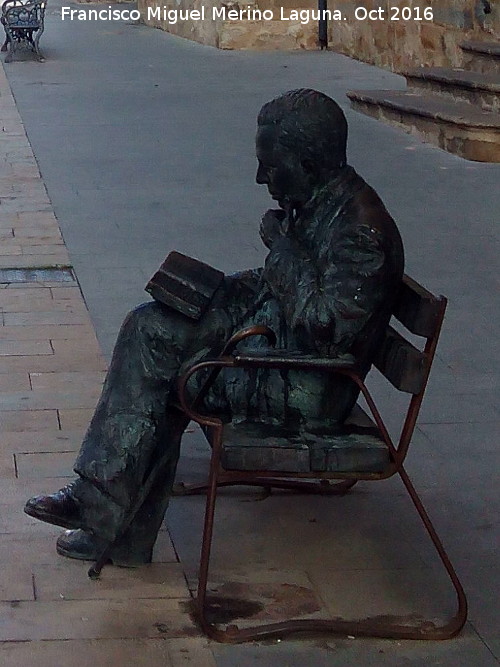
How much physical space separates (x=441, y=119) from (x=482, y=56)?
1.51 m

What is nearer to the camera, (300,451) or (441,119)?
(300,451)

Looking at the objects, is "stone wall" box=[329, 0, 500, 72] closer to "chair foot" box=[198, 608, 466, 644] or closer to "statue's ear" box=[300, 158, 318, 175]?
"statue's ear" box=[300, 158, 318, 175]

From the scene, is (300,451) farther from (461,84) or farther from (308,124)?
(461,84)

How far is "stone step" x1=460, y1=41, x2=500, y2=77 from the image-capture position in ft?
36.2

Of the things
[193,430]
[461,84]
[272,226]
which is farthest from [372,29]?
[272,226]

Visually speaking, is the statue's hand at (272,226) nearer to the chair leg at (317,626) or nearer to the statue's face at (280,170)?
the statue's face at (280,170)

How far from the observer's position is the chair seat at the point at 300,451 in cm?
309

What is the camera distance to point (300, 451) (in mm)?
3113

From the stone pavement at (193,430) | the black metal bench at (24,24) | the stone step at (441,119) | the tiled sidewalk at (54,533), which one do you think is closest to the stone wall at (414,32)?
the stone step at (441,119)

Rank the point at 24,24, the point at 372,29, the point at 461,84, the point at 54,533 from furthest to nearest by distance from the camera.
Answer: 1. the point at 24,24
2. the point at 372,29
3. the point at 461,84
4. the point at 54,533

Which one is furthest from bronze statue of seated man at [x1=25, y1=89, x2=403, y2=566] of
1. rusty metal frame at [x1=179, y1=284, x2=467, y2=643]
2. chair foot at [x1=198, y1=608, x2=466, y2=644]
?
chair foot at [x1=198, y1=608, x2=466, y2=644]

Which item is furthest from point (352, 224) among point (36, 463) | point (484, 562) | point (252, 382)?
point (36, 463)

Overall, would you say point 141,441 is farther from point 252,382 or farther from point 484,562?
point 484,562

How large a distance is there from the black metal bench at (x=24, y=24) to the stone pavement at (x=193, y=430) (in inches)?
215
